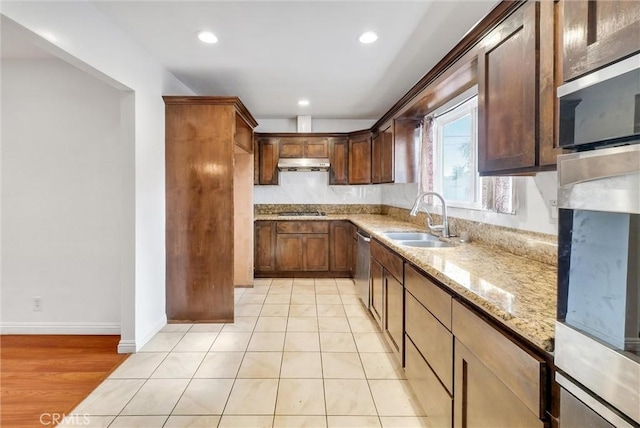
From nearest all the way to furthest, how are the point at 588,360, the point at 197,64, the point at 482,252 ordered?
the point at 588,360
the point at 482,252
the point at 197,64

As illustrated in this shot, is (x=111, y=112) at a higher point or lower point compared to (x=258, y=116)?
lower

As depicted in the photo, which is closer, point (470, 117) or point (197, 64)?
point (470, 117)

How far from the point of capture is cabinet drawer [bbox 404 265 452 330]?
137 cm

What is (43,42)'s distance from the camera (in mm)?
1653

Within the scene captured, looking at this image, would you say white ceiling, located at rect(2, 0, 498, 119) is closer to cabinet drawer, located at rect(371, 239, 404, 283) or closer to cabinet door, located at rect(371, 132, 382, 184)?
cabinet door, located at rect(371, 132, 382, 184)

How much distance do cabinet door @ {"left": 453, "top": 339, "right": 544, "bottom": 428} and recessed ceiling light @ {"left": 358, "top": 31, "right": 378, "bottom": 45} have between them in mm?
2278

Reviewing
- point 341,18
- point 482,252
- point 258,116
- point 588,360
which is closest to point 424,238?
point 482,252

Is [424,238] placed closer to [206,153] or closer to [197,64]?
[206,153]

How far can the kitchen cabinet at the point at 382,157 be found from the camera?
3672 millimetres

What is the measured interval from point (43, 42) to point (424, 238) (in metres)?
3.02

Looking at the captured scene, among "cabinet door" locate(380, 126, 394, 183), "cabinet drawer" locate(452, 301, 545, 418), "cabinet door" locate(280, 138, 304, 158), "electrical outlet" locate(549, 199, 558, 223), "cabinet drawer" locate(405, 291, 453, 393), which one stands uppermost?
"cabinet door" locate(280, 138, 304, 158)

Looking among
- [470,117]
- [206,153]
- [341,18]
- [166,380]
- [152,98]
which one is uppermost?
[341,18]

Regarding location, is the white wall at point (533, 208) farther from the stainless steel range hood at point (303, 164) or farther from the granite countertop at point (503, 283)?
the stainless steel range hood at point (303, 164)
